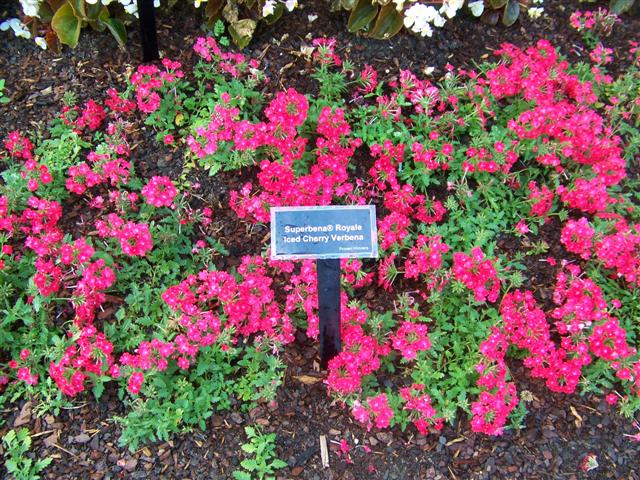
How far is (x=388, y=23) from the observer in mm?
4242

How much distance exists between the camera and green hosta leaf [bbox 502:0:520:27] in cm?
454

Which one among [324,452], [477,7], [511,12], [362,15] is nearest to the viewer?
[324,452]

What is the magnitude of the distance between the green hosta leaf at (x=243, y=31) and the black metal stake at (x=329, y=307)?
7.25ft

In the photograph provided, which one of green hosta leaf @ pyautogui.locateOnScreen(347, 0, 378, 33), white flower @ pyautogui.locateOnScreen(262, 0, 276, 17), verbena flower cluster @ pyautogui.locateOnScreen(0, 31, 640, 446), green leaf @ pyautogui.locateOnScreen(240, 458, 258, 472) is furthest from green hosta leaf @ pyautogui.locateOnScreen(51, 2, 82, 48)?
green leaf @ pyautogui.locateOnScreen(240, 458, 258, 472)

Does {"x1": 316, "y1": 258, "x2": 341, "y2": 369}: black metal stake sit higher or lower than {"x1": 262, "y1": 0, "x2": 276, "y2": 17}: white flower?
lower

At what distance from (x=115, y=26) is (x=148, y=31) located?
0.36m

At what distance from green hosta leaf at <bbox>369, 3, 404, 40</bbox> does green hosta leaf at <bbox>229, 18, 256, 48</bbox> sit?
35.0 inches

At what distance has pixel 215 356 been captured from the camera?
10.3ft

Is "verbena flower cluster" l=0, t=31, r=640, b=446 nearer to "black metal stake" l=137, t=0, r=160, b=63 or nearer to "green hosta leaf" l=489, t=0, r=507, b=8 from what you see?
"black metal stake" l=137, t=0, r=160, b=63

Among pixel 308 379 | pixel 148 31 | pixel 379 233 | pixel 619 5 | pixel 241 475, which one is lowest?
pixel 241 475

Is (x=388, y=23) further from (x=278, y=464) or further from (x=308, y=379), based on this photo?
(x=278, y=464)

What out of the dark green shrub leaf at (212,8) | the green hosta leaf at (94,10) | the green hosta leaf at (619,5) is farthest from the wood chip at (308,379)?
the green hosta leaf at (619,5)

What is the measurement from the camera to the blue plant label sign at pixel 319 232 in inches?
100

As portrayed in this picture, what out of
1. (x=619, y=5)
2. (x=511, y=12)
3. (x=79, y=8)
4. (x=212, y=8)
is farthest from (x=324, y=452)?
(x=619, y=5)
